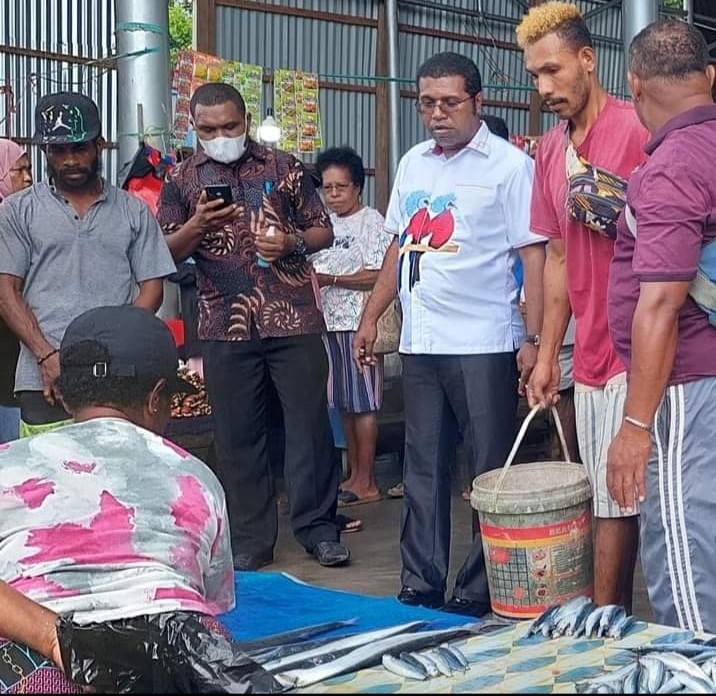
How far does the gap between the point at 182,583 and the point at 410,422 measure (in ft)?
8.40

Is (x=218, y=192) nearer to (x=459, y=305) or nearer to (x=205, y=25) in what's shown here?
(x=459, y=305)

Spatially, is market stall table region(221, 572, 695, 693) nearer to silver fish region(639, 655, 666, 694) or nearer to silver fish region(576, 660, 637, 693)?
silver fish region(576, 660, 637, 693)

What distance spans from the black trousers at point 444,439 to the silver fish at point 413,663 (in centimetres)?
177

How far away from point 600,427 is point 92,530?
7.19 feet

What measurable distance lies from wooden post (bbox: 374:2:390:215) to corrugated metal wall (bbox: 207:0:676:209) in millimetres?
39

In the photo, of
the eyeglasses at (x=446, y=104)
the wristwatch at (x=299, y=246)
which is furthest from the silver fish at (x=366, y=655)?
the wristwatch at (x=299, y=246)

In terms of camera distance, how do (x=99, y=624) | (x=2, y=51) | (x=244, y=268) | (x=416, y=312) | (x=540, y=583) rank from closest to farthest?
(x=99, y=624)
(x=540, y=583)
(x=416, y=312)
(x=244, y=268)
(x=2, y=51)

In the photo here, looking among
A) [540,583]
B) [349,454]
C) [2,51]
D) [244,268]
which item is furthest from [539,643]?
[2,51]

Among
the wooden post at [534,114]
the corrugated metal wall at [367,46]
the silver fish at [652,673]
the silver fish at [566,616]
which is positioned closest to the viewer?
the silver fish at [652,673]

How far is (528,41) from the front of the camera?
171 inches

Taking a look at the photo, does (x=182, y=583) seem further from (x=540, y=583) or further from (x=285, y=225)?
(x=285, y=225)

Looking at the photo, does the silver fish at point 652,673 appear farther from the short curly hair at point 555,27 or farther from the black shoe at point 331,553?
the black shoe at point 331,553

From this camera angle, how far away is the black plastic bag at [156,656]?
8.38ft

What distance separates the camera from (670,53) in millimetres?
3525
